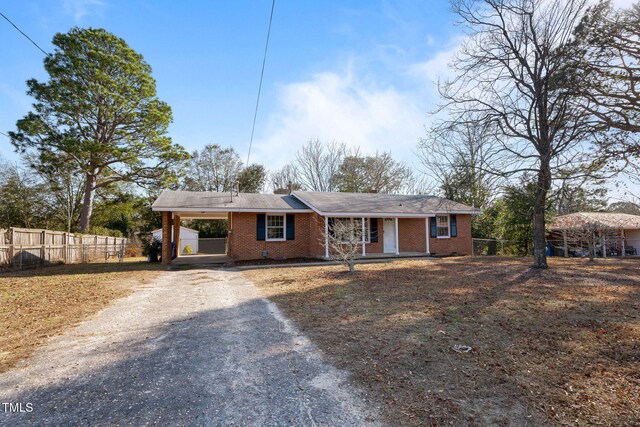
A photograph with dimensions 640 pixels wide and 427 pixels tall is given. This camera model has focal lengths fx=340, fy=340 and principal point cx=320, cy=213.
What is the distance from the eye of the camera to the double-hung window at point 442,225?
2002cm

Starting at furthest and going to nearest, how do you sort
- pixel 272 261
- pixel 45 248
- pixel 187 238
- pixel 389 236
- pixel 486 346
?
pixel 187 238, pixel 389 236, pixel 272 261, pixel 45 248, pixel 486 346

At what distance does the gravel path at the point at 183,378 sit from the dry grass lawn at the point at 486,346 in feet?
1.47

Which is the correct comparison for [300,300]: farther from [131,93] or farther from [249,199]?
[131,93]

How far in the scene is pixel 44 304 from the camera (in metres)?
7.09

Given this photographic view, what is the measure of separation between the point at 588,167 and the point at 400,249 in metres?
11.9

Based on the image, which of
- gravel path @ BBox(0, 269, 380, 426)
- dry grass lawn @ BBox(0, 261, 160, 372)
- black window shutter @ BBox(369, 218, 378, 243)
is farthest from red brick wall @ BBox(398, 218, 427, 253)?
gravel path @ BBox(0, 269, 380, 426)

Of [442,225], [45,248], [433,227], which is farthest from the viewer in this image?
[442,225]

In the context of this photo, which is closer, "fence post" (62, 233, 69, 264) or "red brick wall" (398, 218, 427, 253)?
"fence post" (62, 233, 69, 264)

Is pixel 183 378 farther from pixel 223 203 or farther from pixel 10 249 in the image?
pixel 10 249

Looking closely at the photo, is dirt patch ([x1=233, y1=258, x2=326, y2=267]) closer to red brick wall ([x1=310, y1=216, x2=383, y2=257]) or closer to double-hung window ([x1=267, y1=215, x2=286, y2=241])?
red brick wall ([x1=310, y1=216, x2=383, y2=257])

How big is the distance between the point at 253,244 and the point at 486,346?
1354 cm

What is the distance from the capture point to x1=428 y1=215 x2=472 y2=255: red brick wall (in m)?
19.7

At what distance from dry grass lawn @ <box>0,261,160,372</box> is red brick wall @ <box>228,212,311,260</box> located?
5303 millimetres

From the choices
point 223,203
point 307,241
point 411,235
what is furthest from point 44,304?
point 411,235
